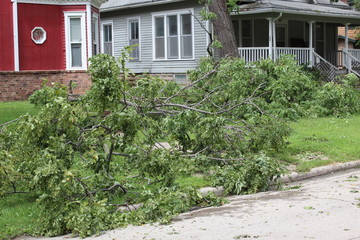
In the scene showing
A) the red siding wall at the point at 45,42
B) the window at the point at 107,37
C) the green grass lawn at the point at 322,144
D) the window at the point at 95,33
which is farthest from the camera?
the window at the point at 107,37

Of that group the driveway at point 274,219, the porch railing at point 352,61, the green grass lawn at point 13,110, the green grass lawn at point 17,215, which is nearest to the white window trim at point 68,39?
the green grass lawn at point 13,110

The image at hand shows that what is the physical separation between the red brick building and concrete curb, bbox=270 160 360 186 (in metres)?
13.3

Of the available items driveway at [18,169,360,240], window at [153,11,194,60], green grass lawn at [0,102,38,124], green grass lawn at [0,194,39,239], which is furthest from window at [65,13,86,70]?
driveway at [18,169,360,240]

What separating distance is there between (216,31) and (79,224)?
15.4 m

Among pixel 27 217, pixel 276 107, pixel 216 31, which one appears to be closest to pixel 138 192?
pixel 27 217

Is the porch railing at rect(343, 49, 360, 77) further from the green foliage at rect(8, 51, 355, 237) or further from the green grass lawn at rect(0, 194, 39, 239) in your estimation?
the green grass lawn at rect(0, 194, 39, 239)

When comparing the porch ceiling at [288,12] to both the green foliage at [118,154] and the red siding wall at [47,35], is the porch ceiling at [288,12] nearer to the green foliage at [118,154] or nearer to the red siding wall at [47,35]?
the red siding wall at [47,35]

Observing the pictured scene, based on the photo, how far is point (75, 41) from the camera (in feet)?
72.9

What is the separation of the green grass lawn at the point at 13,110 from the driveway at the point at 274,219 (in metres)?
9.11

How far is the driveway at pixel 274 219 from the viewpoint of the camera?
20.0 ft

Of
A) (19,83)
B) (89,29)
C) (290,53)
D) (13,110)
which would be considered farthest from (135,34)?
(13,110)

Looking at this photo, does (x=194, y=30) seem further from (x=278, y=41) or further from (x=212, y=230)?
(x=212, y=230)

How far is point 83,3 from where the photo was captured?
22.0 m

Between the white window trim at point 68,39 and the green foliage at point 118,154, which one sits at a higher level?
the white window trim at point 68,39
